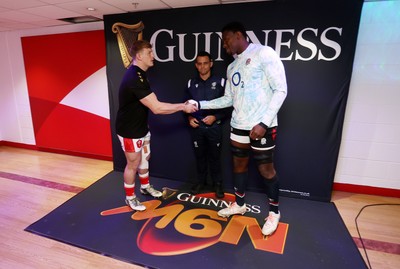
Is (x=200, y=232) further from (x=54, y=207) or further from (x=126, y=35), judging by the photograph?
(x=126, y=35)

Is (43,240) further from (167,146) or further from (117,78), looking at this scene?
(117,78)

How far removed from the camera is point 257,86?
2.01 meters

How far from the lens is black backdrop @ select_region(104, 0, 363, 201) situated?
8.07 ft

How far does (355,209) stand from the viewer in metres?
2.64

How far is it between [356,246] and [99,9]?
3.58 m

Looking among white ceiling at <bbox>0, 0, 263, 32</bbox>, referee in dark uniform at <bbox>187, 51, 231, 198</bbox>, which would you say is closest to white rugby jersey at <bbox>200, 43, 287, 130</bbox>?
referee in dark uniform at <bbox>187, 51, 231, 198</bbox>

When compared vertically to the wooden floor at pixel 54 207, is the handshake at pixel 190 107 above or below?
above

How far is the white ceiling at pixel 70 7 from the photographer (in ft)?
8.43

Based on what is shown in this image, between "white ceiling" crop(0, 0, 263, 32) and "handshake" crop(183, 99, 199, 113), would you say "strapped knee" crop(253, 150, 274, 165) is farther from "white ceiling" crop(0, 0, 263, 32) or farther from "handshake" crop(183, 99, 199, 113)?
"white ceiling" crop(0, 0, 263, 32)

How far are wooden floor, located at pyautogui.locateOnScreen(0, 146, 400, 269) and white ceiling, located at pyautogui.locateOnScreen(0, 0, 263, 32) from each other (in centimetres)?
213

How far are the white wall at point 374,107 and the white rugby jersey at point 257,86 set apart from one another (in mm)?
1408

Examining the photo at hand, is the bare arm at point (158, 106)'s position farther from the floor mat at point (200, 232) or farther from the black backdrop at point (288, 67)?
the floor mat at point (200, 232)

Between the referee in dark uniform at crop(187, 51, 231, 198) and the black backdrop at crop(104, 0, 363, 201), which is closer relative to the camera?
the black backdrop at crop(104, 0, 363, 201)

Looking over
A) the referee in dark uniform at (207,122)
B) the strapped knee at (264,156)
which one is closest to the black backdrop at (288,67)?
the referee in dark uniform at (207,122)
